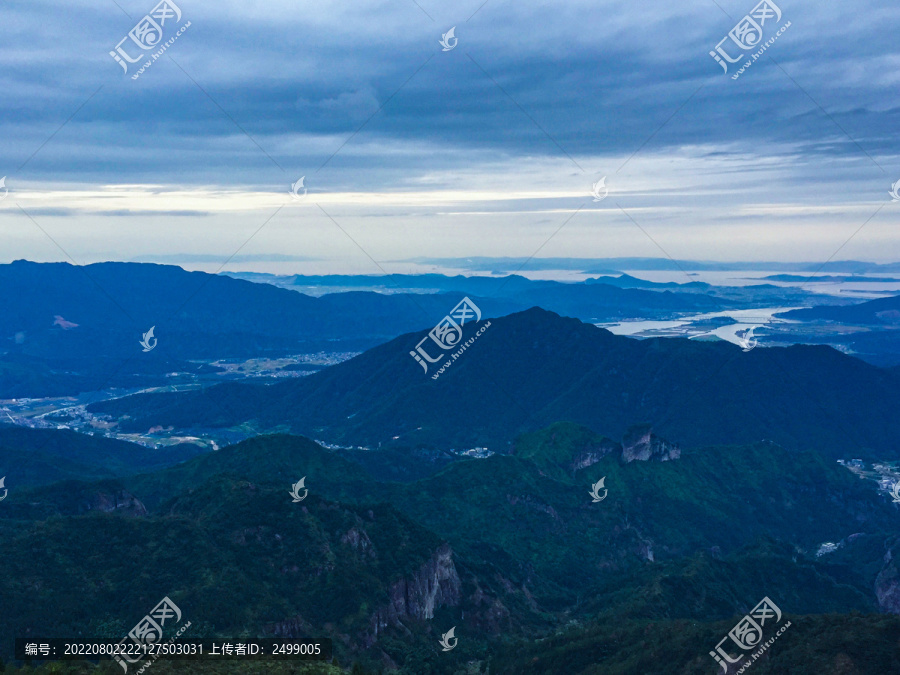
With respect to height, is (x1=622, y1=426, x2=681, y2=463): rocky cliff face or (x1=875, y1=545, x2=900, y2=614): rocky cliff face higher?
(x1=622, y1=426, x2=681, y2=463): rocky cliff face

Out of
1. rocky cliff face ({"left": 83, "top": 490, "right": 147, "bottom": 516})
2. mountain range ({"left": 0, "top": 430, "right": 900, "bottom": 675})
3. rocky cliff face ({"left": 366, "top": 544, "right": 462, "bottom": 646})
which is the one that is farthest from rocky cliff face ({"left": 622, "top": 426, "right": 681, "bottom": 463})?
rocky cliff face ({"left": 83, "top": 490, "right": 147, "bottom": 516})

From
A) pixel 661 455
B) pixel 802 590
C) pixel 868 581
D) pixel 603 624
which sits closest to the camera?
pixel 603 624

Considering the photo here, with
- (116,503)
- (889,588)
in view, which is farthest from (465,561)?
(889,588)

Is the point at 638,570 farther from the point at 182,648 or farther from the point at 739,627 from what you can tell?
the point at 182,648

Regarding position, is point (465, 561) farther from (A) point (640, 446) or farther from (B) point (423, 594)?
(A) point (640, 446)

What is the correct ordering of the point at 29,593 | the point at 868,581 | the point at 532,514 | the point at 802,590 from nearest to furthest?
1. the point at 29,593
2. the point at 802,590
3. the point at 868,581
4. the point at 532,514

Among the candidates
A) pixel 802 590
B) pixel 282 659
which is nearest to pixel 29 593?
pixel 282 659

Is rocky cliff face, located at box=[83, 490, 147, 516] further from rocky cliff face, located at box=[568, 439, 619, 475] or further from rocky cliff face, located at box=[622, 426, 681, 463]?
rocky cliff face, located at box=[622, 426, 681, 463]

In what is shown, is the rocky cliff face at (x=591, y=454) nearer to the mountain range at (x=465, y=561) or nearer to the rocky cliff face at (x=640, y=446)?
the mountain range at (x=465, y=561)
